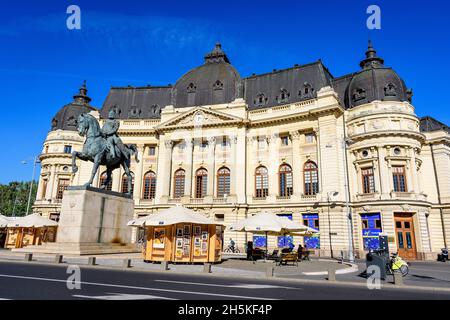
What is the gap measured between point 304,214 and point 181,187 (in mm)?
17025

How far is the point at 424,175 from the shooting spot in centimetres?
4122

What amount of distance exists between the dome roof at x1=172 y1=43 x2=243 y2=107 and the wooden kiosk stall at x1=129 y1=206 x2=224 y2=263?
28168mm

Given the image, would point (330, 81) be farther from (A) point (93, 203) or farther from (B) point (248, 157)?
(A) point (93, 203)

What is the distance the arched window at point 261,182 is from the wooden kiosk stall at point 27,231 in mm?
23598

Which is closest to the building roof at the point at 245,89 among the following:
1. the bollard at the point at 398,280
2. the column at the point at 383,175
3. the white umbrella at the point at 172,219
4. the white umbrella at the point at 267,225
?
the column at the point at 383,175

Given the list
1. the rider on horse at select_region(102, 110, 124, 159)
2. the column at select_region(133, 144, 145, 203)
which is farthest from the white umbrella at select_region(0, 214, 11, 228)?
the rider on horse at select_region(102, 110, 124, 159)

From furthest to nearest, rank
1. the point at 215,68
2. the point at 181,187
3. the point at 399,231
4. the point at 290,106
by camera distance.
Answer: the point at 215,68, the point at 181,187, the point at 290,106, the point at 399,231

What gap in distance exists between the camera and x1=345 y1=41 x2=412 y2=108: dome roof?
39094mm

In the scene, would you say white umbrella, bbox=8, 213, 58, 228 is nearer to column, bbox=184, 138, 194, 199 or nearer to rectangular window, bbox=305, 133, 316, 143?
column, bbox=184, 138, 194, 199

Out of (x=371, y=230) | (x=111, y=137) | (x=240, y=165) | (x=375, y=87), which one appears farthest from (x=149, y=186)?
(x=375, y=87)

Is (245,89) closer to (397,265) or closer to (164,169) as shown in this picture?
(164,169)

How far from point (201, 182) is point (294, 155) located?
1297 cm

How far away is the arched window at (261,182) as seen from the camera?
1694 inches
